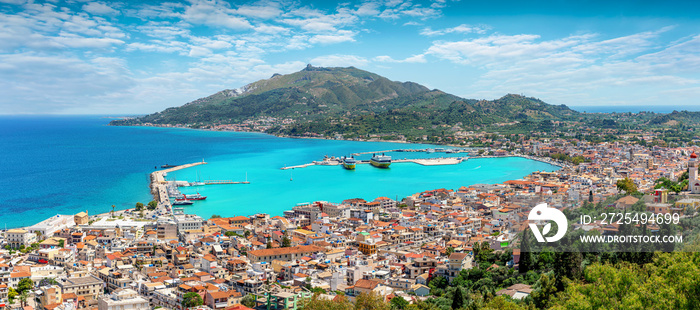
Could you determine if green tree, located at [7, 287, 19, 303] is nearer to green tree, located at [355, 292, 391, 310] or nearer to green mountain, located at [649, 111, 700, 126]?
green tree, located at [355, 292, 391, 310]

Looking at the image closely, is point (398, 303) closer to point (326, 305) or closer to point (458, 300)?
point (458, 300)

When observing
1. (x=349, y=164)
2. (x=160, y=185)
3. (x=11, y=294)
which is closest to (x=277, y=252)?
(x=11, y=294)

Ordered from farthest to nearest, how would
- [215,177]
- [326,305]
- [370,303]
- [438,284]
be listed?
[215,177], [438,284], [370,303], [326,305]

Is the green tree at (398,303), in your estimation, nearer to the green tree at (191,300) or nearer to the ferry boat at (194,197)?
the green tree at (191,300)

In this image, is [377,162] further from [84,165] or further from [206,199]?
[84,165]

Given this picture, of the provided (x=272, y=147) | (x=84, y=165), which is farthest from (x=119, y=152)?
(x=272, y=147)

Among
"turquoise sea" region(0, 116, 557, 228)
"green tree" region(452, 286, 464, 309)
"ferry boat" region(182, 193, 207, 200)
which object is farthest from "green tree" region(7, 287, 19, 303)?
"ferry boat" region(182, 193, 207, 200)

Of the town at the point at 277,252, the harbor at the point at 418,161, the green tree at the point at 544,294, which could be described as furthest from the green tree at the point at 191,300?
the harbor at the point at 418,161
